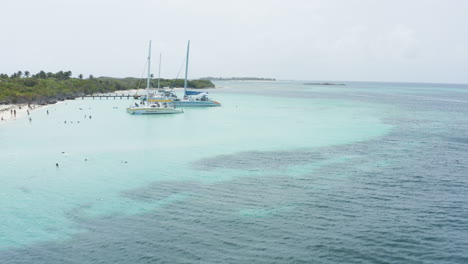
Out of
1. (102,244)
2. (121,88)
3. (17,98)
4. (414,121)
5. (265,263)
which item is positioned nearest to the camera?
(265,263)

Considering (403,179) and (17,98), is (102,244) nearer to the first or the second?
(403,179)

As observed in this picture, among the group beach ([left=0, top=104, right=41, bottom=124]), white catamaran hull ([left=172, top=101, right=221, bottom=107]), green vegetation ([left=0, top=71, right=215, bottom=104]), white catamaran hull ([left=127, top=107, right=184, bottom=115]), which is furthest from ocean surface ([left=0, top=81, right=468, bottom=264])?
white catamaran hull ([left=172, top=101, right=221, bottom=107])

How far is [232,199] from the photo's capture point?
24.7 meters

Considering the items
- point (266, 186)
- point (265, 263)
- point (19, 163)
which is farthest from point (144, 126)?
point (265, 263)

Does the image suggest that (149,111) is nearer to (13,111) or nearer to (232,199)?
(13,111)

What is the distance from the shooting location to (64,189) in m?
26.7

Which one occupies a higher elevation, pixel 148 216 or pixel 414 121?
pixel 414 121

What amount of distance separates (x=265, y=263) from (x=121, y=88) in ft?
488

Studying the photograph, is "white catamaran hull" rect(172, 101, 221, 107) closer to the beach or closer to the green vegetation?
the green vegetation

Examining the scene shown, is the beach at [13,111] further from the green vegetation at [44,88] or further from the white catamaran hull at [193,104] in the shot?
the white catamaran hull at [193,104]

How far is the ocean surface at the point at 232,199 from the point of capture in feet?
59.5

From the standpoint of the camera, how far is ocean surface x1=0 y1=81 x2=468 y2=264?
1812cm

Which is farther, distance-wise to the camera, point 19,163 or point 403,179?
point 19,163

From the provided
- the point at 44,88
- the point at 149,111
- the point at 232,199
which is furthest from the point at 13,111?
the point at 232,199
